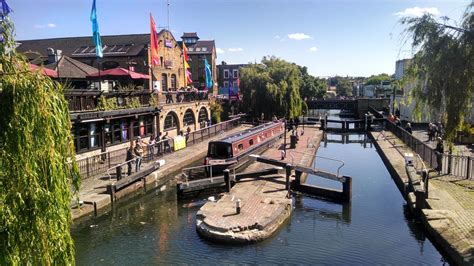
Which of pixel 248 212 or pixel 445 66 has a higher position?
pixel 445 66

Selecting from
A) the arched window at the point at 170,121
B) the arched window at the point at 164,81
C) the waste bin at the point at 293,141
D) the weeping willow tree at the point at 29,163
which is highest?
the arched window at the point at 164,81

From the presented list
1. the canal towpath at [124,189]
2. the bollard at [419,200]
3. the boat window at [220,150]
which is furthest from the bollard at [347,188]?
the canal towpath at [124,189]

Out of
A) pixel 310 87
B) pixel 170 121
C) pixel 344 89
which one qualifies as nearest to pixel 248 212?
pixel 170 121

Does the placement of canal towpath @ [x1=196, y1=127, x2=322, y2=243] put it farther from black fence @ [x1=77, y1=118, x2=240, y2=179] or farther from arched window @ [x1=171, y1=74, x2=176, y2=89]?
arched window @ [x1=171, y1=74, x2=176, y2=89]

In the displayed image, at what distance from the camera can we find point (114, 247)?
12516 millimetres

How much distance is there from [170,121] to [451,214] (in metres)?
23.6

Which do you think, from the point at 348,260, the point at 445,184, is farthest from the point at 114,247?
the point at 445,184

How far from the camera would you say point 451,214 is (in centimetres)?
1284

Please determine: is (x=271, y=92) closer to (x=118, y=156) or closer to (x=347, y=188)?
(x=118, y=156)

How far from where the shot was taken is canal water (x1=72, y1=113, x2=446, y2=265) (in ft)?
37.9

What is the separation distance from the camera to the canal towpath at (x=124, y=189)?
1496cm

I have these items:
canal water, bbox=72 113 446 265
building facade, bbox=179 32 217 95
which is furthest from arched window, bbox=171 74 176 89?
canal water, bbox=72 113 446 265

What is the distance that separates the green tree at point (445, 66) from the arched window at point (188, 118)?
25.2 metres

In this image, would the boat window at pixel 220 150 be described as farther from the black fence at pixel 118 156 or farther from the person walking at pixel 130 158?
the person walking at pixel 130 158
